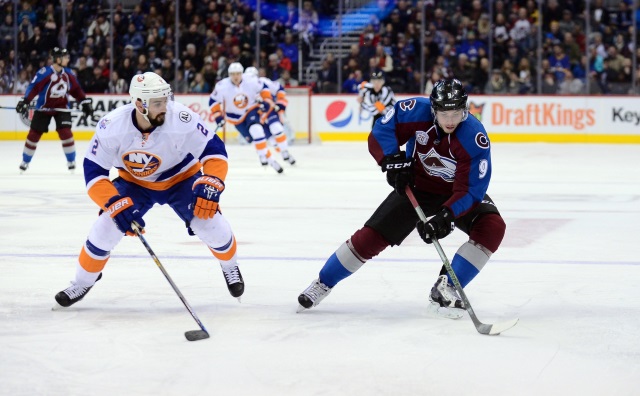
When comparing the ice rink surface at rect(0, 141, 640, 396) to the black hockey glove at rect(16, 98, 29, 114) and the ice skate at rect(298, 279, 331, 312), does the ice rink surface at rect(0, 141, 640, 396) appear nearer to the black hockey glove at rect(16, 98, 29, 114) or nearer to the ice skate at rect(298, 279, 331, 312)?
the ice skate at rect(298, 279, 331, 312)

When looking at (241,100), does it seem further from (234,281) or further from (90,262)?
(90,262)

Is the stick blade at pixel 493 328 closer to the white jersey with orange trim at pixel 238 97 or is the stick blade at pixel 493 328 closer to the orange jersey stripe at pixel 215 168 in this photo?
the orange jersey stripe at pixel 215 168

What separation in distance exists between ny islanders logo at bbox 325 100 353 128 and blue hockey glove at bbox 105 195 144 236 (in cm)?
1202

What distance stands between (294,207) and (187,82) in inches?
331

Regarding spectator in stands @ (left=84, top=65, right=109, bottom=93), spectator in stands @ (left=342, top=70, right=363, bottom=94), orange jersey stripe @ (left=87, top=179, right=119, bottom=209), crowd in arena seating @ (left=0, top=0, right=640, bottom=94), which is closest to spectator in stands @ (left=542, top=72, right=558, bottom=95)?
crowd in arena seating @ (left=0, top=0, right=640, bottom=94)

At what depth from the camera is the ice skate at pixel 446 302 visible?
3998 mm

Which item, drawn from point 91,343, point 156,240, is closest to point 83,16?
point 156,240

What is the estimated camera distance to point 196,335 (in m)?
3.58

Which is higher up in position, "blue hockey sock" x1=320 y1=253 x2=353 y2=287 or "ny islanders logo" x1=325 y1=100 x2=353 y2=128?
"blue hockey sock" x1=320 y1=253 x2=353 y2=287

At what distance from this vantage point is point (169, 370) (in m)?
3.16

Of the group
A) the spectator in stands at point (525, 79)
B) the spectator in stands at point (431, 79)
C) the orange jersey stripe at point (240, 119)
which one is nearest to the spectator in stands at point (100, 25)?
the spectator in stands at point (431, 79)

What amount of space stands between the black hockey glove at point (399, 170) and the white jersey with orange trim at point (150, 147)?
2.06 feet

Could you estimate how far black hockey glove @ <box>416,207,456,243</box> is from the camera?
3.87m

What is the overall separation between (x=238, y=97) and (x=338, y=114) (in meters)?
4.67
